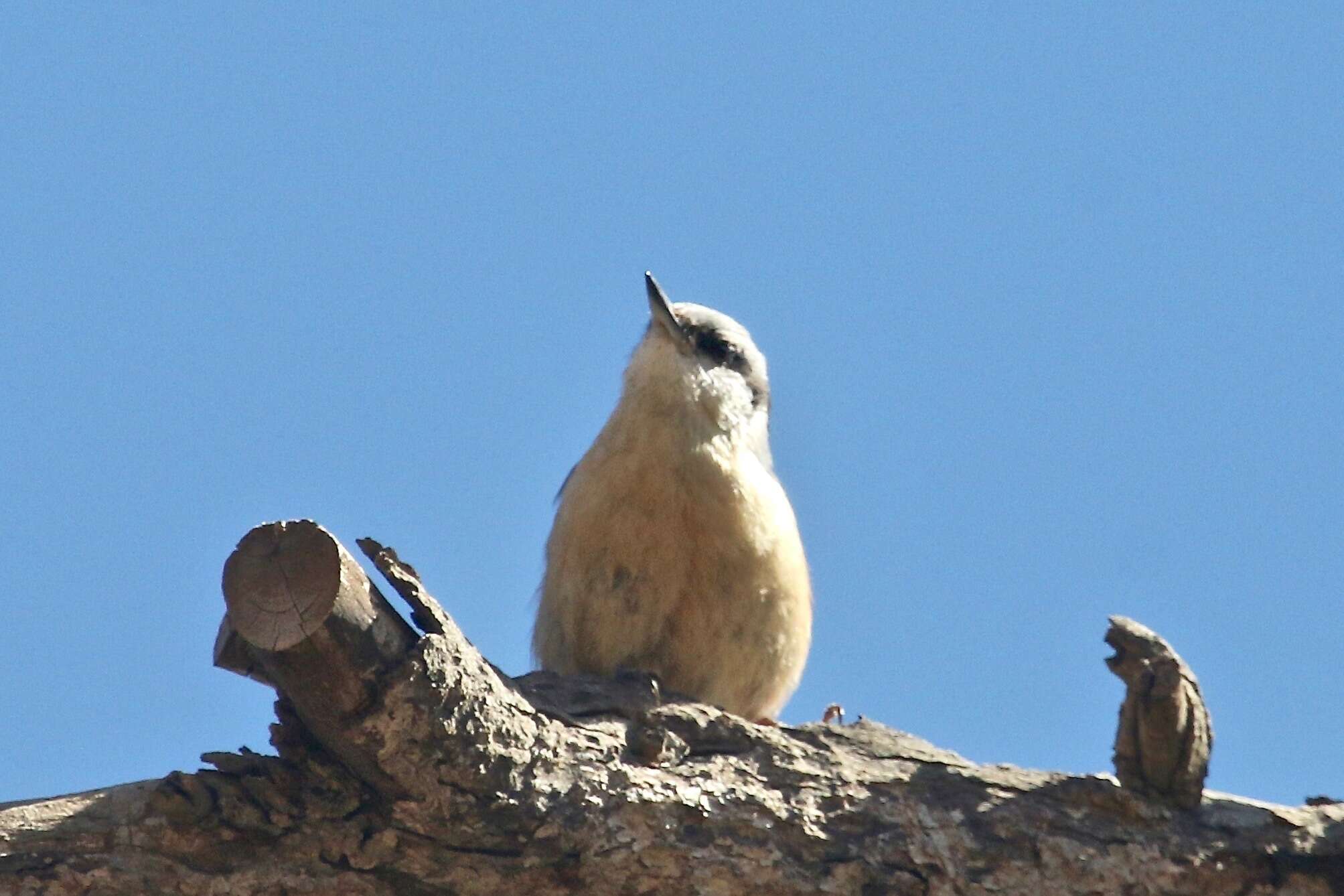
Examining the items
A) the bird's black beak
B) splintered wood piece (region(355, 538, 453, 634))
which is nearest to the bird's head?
the bird's black beak

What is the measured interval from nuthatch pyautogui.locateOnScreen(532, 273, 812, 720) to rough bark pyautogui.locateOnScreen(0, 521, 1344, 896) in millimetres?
805

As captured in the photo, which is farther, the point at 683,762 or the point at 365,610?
the point at 683,762

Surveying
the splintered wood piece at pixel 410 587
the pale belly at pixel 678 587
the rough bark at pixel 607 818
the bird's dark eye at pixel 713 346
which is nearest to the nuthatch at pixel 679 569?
the pale belly at pixel 678 587

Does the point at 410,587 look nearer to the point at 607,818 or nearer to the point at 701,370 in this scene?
the point at 607,818

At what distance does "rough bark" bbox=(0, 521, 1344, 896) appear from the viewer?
4.20 meters

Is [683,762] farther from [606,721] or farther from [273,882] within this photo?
[273,882]

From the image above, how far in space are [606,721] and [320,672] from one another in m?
1.12

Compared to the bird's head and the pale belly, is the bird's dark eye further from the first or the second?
the pale belly

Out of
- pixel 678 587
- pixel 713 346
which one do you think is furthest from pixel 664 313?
pixel 678 587

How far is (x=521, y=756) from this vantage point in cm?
441

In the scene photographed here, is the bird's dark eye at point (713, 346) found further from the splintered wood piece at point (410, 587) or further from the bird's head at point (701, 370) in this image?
the splintered wood piece at point (410, 587)

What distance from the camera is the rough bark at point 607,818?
4.20 m

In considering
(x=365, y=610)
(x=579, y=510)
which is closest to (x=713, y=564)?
(x=579, y=510)

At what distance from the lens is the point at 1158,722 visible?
14.5ft
